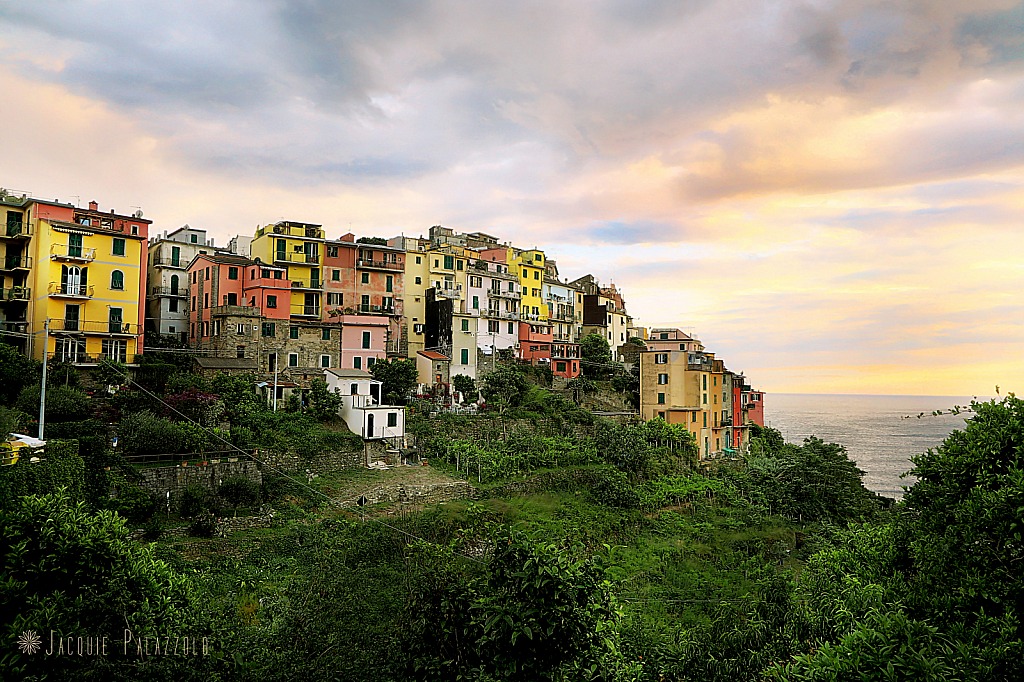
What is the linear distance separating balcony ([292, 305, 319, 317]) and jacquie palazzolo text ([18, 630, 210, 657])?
3564 centimetres

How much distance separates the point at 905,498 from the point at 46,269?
40636 mm

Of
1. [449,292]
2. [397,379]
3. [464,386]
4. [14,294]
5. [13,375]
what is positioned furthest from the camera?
[449,292]

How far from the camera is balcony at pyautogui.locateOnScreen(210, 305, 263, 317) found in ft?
125

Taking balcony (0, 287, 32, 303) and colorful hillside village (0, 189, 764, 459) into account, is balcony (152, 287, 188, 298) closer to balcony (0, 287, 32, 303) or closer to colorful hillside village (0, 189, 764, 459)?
colorful hillside village (0, 189, 764, 459)

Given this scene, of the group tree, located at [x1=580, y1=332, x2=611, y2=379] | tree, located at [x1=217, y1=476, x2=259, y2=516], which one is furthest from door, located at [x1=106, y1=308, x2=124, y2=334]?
Result: tree, located at [x1=580, y1=332, x2=611, y2=379]

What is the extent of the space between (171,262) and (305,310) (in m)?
12.3

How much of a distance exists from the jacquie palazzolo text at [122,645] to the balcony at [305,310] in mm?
35639

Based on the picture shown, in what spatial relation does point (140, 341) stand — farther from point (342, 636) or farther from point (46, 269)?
point (342, 636)

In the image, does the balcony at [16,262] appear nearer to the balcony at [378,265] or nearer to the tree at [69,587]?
the balcony at [378,265]

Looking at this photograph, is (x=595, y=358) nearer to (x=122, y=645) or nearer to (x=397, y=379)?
(x=397, y=379)

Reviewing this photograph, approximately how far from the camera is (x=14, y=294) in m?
33.1

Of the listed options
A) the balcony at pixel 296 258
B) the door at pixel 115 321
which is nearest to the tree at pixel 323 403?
the door at pixel 115 321

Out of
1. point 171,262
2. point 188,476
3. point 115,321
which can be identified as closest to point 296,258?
point 171,262

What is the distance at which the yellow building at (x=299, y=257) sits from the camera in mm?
43906
